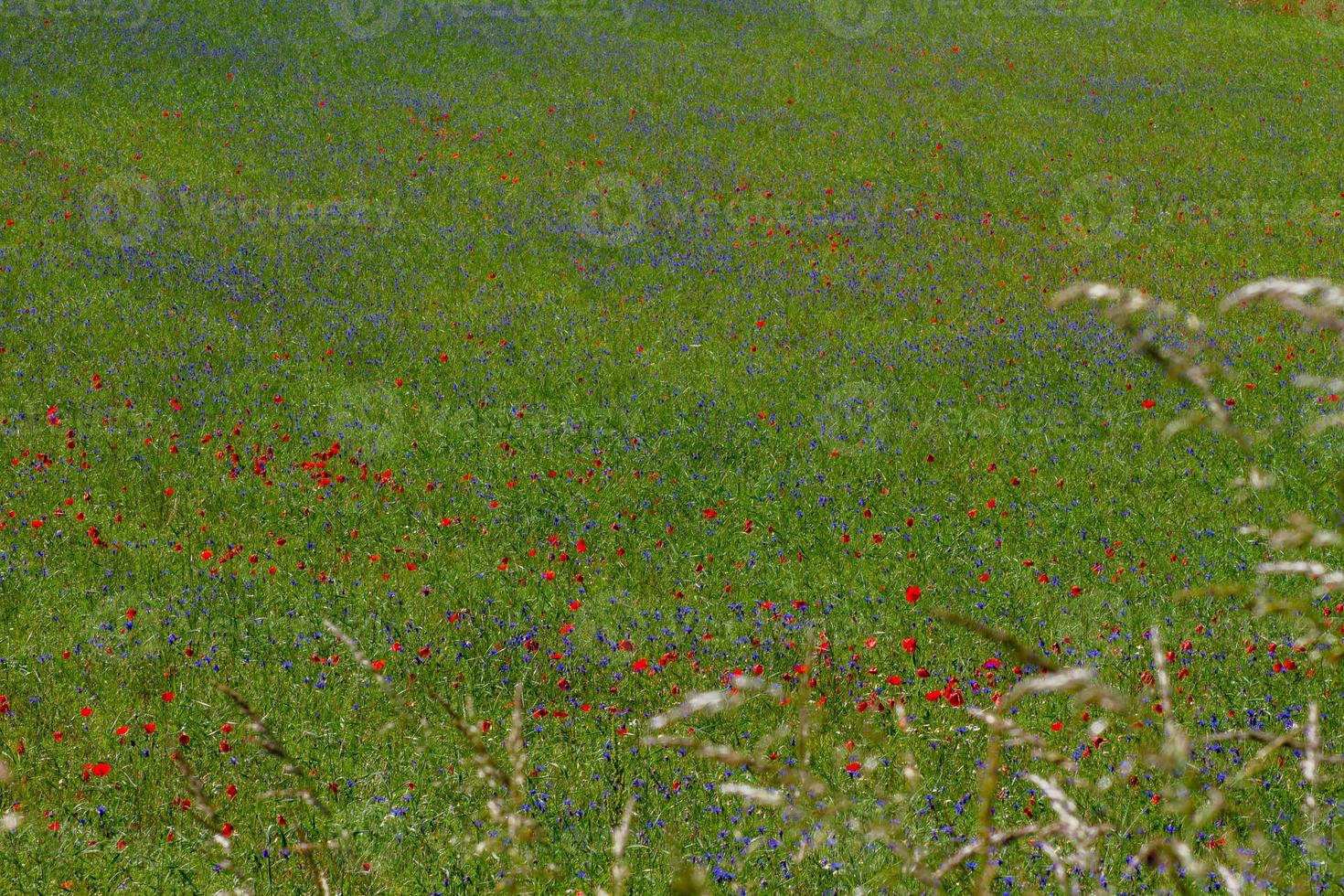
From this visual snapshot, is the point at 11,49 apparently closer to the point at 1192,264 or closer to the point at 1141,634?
the point at 1192,264

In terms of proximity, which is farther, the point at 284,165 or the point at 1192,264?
the point at 284,165

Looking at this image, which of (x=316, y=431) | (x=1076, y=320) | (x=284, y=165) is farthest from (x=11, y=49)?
(x=1076, y=320)

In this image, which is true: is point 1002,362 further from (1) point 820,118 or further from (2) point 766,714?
(1) point 820,118

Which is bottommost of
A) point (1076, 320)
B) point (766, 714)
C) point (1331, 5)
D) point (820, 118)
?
point (766, 714)

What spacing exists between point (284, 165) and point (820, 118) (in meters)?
9.01

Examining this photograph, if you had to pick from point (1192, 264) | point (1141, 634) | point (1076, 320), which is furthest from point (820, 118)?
point (1141, 634)

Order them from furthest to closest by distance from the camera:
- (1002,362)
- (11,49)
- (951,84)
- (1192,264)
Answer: (951,84) → (11,49) → (1192,264) → (1002,362)

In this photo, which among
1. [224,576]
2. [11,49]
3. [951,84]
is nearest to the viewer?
[224,576]

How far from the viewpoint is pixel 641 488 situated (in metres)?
8.73

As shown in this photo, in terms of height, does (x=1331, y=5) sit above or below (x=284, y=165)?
above

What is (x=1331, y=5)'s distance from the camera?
99.1 feet

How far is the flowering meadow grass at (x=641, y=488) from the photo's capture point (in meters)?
4.52

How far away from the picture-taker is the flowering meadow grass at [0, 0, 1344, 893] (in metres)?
4.52

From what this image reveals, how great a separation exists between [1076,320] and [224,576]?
9285 millimetres
